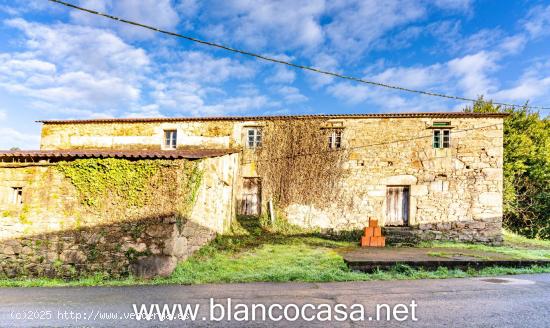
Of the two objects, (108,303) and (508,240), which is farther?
(508,240)

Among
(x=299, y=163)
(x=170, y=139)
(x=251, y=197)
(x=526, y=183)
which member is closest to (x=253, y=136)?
(x=299, y=163)

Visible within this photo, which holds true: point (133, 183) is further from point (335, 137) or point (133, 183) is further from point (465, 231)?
point (465, 231)

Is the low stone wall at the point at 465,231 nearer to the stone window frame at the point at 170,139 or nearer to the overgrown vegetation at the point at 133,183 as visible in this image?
the overgrown vegetation at the point at 133,183

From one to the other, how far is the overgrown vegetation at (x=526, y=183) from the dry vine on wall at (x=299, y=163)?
1139 centimetres

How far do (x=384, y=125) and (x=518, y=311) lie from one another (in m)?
10.5

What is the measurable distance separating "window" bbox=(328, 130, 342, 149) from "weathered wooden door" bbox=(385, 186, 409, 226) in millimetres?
3128

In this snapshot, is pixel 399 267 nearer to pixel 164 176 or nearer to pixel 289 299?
pixel 289 299

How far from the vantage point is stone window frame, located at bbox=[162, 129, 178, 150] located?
15.4 metres

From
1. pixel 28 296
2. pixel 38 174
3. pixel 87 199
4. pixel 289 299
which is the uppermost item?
pixel 38 174

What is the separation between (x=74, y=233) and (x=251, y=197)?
25.6 ft

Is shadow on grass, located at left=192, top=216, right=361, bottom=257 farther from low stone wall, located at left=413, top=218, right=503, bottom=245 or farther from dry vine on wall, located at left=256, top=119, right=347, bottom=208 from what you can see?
low stone wall, located at left=413, top=218, right=503, bottom=245

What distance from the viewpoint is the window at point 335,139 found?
48.2 feet

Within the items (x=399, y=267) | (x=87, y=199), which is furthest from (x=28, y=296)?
(x=399, y=267)

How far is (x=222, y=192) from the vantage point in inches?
482
